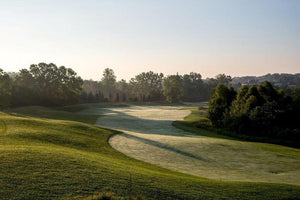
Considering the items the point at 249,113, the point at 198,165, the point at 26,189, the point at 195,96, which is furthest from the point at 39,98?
the point at 195,96

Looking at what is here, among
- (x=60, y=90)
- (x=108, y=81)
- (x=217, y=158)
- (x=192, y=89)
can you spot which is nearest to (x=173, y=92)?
(x=192, y=89)

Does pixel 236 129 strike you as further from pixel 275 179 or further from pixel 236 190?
pixel 236 190

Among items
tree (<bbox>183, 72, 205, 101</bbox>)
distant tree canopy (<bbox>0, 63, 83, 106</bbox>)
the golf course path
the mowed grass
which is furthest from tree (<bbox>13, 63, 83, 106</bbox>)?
tree (<bbox>183, 72, 205, 101</bbox>)

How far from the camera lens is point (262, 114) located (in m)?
40.4

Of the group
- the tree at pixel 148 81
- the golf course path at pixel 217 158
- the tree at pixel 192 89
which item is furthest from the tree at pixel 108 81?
the golf course path at pixel 217 158

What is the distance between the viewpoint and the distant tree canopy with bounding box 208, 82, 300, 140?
39.8 metres

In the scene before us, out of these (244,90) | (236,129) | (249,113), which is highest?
(244,90)

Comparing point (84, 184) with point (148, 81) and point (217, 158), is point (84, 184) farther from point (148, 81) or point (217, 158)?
point (148, 81)

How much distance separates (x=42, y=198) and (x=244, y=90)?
42.4 m

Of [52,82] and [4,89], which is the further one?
[52,82]

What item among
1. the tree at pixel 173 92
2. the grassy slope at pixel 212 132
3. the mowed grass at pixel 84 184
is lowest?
the grassy slope at pixel 212 132

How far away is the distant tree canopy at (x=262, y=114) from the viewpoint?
39.8 meters

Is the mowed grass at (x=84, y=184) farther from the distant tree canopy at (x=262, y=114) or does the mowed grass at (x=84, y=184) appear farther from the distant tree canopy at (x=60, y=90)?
the distant tree canopy at (x=60, y=90)

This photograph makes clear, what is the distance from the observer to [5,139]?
18859 millimetres
